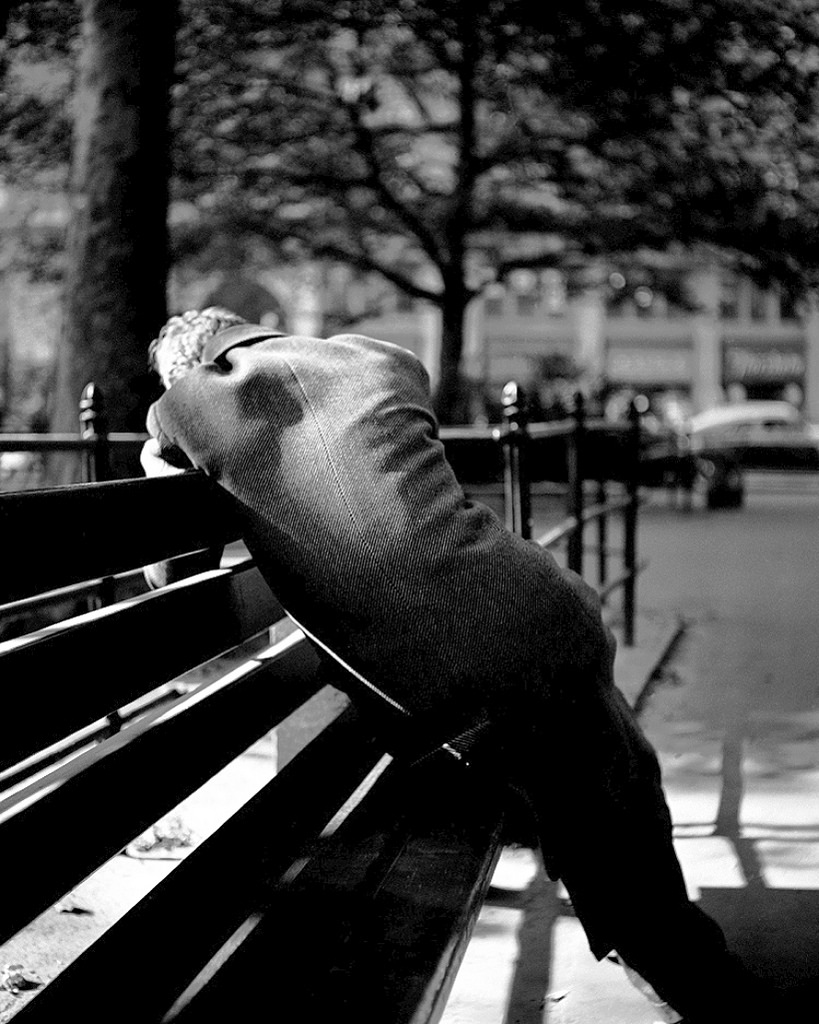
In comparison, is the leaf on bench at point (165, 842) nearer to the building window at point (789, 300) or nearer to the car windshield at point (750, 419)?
the building window at point (789, 300)

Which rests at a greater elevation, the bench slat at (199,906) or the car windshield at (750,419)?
the car windshield at (750,419)

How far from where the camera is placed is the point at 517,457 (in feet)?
13.6

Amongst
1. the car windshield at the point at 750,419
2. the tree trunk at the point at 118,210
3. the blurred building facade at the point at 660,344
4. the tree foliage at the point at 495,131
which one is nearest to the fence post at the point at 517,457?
the tree trunk at the point at 118,210

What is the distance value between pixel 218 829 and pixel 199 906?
0.75 ft

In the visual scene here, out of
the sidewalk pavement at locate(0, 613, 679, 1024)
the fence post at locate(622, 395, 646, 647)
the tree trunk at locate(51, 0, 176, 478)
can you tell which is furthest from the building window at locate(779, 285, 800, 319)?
the sidewalk pavement at locate(0, 613, 679, 1024)

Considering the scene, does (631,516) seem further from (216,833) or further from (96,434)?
(216,833)

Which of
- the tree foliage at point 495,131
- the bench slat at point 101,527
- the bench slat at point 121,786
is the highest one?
the tree foliage at point 495,131

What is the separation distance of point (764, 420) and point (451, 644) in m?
30.8

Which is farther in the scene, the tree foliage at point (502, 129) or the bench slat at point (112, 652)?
the tree foliage at point (502, 129)

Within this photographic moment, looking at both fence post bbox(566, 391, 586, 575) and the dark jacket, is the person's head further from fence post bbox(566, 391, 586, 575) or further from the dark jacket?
fence post bbox(566, 391, 586, 575)

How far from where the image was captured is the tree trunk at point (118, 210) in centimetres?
755

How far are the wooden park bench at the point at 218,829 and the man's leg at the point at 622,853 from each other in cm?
15

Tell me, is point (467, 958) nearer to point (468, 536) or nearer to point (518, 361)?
point (468, 536)

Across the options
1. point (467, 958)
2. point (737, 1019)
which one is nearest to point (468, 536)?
point (737, 1019)
